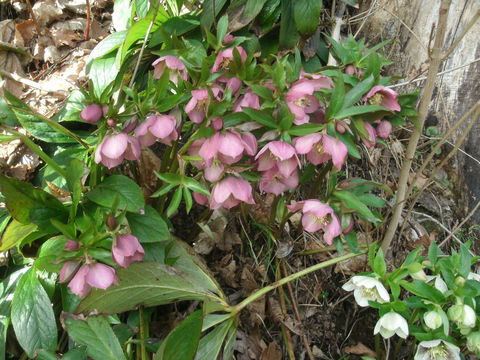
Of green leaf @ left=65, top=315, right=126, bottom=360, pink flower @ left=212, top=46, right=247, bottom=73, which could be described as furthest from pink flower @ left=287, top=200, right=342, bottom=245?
green leaf @ left=65, top=315, right=126, bottom=360

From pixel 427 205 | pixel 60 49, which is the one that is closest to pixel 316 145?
pixel 427 205

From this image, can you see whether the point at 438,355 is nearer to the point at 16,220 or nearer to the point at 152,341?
the point at 152,341

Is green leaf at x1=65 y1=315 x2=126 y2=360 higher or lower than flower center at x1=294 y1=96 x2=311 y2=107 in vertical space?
lower

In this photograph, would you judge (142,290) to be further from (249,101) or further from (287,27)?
(287,27)

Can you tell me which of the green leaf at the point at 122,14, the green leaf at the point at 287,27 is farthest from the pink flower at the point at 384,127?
the green leaf at the point at 122,14

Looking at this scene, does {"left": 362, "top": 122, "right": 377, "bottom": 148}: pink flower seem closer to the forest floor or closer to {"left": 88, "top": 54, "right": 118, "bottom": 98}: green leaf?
the forest floor

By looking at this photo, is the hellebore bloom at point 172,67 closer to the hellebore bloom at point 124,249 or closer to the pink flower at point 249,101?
the pink flower at point 249,101
